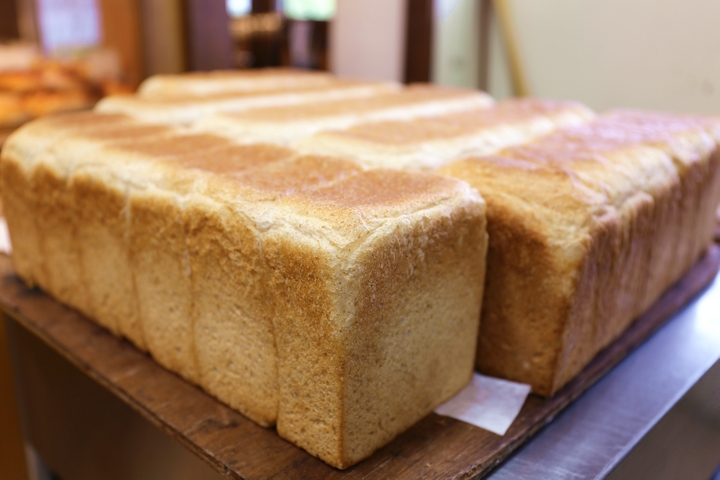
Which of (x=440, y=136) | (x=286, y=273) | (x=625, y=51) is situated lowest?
(x=286, y=273)

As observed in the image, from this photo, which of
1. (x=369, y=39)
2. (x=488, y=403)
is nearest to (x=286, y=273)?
(x=488, y=403)

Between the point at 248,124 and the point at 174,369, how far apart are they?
63cm

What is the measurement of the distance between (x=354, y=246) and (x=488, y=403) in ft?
1.43

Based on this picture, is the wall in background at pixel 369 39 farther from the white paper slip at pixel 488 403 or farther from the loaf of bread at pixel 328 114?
the white paper slip at pixel 488 403

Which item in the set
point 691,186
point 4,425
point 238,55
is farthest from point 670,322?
point 238,55

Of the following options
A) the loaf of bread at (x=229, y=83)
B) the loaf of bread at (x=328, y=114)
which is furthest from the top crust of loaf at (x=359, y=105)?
the loaf of bread at (x=229, y=83)

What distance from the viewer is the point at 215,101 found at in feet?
5.62

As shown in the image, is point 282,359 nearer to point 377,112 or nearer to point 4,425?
point 377,112

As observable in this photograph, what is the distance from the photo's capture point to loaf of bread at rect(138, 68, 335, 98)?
2049 millimetres

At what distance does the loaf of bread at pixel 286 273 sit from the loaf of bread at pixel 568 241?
0.06m

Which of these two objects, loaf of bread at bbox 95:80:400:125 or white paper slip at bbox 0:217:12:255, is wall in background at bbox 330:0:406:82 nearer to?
loaf of bread at bbox 95:80:400:125

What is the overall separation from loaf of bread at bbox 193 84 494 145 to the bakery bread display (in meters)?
0.01

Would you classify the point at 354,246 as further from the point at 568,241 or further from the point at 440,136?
the point at 440,136

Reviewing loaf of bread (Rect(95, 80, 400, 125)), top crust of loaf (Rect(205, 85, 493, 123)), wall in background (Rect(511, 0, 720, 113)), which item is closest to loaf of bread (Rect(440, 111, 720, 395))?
wall in background (Rect(511, 0, 720, 113))
